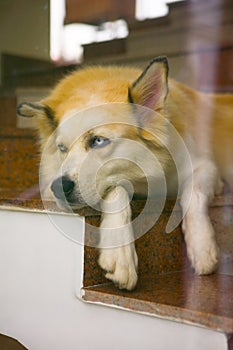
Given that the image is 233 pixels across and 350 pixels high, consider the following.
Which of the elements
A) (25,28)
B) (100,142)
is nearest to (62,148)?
(100,142)

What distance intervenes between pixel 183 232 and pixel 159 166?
0.17 meters

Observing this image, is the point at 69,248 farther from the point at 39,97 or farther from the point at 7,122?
the point at 7,122

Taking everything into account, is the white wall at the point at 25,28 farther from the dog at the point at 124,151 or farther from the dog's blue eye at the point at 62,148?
the dog's blue eye at the point at 62,148

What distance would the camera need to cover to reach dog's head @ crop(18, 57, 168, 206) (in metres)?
1.27

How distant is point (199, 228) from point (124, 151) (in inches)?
9.9

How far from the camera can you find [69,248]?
1246 mm

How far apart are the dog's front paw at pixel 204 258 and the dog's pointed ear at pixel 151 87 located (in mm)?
340

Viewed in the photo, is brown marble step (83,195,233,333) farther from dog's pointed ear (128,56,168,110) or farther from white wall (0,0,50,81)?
white wall (0,0,50,81)

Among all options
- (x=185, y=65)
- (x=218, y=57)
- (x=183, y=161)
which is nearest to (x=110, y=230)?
(x=183, y=161)

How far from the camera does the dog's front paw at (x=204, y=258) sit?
4.31ft

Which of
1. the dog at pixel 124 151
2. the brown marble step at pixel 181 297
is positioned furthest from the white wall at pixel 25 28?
the brown marble step at pixel 181 297

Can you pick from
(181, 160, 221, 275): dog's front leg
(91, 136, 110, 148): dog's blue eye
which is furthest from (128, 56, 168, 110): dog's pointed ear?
(181, 160, 221, 275): dog's front leg

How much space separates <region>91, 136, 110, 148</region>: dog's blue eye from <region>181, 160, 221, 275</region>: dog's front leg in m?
0.24

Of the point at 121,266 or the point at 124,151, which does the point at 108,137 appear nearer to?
the point at 124,151
